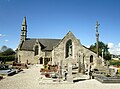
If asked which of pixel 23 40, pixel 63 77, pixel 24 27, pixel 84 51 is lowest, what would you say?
pixel 63 77

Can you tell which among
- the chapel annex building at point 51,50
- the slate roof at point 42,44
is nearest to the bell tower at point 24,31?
the chapel annex building at point 51,50

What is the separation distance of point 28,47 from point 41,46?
4.09 metres

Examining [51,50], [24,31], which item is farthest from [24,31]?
[51,50]

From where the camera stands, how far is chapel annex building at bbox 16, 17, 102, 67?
44.3 meters

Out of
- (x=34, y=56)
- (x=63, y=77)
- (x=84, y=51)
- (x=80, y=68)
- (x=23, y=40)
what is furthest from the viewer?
(x=23, y=40)

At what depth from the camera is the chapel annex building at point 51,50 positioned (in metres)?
44.3

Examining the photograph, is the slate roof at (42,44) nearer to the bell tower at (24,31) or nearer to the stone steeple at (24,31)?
the stone steeple at (24,31)

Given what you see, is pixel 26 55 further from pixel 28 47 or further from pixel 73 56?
pixel 73 56

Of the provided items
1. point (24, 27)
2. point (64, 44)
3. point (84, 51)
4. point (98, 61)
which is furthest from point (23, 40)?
point (98, 61)

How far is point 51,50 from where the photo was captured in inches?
2007

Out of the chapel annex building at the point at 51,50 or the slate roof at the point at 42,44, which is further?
the slate roof at the point at 42,44

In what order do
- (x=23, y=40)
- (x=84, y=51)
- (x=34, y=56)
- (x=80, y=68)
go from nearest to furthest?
(x=80, y=68), (x=84, y=51), (x=34, y=56), (x=23, y=40)

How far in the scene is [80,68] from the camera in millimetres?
26578

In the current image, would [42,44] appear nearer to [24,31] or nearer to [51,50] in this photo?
[51,50]
